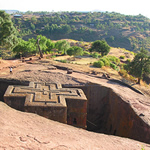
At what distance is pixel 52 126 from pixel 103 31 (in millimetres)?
79918

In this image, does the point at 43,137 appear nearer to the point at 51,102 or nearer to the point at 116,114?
the point at 51,102

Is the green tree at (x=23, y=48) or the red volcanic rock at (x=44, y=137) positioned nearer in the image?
the red volcanic rock at (x=44, y=137)

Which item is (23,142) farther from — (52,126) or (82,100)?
(82,100)

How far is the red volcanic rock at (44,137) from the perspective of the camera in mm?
4566

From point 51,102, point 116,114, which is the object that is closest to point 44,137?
point 51,102

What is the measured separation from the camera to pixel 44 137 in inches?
198

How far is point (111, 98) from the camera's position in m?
11.1

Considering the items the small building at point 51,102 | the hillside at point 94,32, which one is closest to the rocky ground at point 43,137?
the small building at point 51,102

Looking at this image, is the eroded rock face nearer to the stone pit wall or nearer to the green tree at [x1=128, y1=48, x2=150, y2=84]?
the stone pit wall

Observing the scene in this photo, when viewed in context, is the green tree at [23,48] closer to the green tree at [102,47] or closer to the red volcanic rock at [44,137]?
the green tree at [102,47]

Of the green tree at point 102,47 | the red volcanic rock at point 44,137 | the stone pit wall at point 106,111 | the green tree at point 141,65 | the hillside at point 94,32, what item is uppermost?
the hillside at point 94,32

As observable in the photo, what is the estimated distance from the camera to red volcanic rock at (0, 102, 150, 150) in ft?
15.0

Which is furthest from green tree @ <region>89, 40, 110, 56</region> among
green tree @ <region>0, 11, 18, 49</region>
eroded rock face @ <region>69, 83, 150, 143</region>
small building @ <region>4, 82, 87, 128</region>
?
small building @ <region>4, 82, 87, 128</region>

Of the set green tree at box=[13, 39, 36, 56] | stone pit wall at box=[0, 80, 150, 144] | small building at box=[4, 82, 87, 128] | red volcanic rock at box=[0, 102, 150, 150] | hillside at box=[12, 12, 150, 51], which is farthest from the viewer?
hillside at box=[12, 12, 150, 51]
